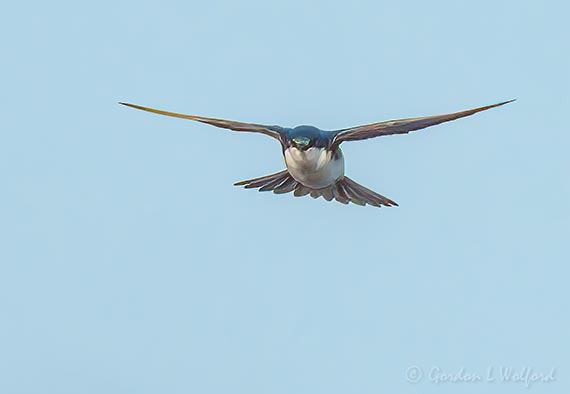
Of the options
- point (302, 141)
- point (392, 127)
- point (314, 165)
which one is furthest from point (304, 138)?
point (392, 127)

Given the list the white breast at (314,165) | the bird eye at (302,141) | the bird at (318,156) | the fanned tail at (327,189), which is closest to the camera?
the bird at (318,156)

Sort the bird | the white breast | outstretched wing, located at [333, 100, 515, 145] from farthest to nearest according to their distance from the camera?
the white breast < the bird < outstretched wing, located at [333, 100, 515, 145]

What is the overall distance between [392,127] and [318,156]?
1.86 metres

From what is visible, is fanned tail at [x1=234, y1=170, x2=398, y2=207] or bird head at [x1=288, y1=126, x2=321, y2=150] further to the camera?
fanned tail at [x1=234, y1=170, x2=398, y2=207]

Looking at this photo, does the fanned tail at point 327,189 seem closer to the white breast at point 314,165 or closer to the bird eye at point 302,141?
the white breast at point 314,165

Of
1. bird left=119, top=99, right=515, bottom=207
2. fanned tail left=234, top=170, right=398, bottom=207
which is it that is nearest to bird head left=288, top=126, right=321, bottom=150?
bird left=119, top=99, right=515, bottom=207

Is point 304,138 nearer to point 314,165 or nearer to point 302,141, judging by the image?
point 302,141

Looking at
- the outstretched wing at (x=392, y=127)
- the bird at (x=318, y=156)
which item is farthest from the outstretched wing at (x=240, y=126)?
the outstretched wing at (x=392, y=127)

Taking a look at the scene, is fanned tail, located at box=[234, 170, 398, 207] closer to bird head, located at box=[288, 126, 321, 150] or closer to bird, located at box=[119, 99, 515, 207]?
bird, located at box=[119, 99, 515, 207]

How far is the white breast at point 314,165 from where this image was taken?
21.0 meters

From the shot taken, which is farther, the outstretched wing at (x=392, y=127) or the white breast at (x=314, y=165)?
the white breast at (x=314, y=165)

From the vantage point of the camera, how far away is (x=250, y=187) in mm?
22812

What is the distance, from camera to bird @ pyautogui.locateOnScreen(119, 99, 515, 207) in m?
19.7

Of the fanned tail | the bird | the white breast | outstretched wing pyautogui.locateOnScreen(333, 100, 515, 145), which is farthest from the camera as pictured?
the fanned tail
